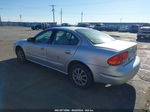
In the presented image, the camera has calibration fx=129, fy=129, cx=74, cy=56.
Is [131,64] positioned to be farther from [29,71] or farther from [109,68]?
[29,71]

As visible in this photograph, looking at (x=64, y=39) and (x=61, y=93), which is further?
(x=64, y=39)

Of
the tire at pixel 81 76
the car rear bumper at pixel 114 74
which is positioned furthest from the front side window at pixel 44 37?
the car rear bumper at pixel 114 74

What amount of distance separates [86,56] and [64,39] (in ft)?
3.31

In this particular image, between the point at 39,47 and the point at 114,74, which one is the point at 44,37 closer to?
the point at 39,47

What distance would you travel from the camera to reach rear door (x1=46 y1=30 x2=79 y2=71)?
352cm

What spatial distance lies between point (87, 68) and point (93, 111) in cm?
101

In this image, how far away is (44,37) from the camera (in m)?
4.46

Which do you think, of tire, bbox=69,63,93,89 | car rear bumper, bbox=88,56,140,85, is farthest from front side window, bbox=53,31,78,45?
car rear bumper, bbox=88,56,140,85

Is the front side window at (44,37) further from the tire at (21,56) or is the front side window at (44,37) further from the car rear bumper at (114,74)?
the car rear bumper at (114,74)

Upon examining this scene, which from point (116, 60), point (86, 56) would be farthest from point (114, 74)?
point (86, 56)

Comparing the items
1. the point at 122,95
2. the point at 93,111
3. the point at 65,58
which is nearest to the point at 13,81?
the point at 65,58

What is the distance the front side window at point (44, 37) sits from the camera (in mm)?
4286

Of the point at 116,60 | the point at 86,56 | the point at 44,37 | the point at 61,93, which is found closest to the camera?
the point at 116,60

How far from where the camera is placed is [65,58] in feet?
11.9
